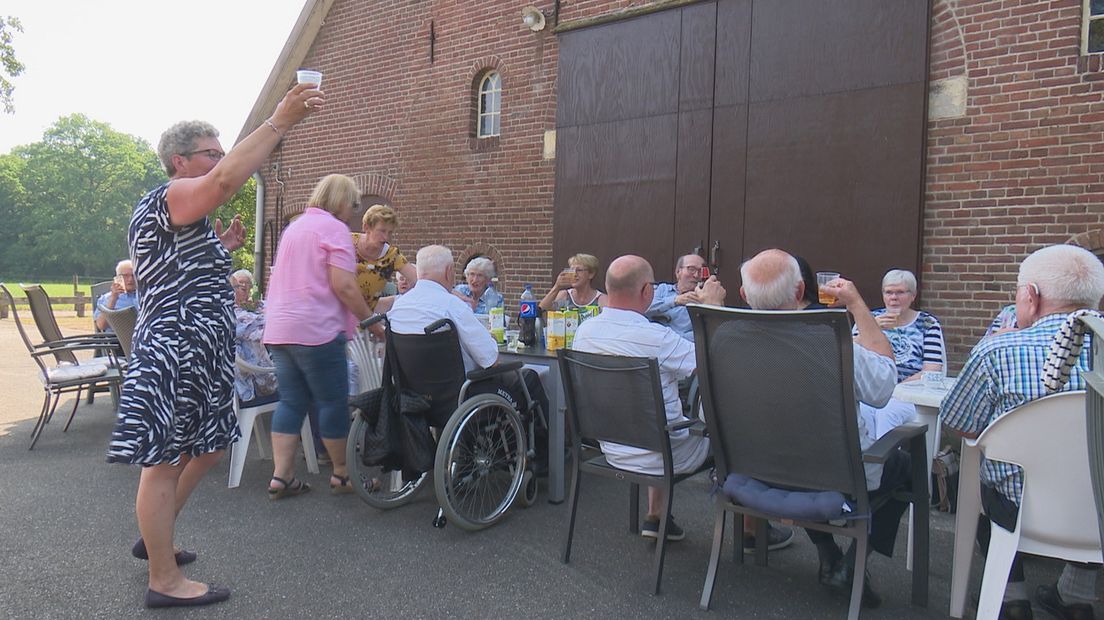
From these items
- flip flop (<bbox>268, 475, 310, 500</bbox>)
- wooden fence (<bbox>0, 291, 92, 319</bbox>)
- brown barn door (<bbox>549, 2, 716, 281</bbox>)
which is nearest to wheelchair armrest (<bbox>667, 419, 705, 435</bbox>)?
flip flop (<bbox>268, 475, 310, 500</bbox>)

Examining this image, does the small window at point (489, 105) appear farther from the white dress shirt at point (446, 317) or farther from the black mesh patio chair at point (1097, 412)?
the black mesh patio chair at point (1097, 412)

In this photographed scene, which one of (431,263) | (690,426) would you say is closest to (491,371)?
(431,263)

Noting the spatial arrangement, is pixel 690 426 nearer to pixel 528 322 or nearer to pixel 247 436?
pixel 528 322

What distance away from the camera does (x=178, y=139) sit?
2.73m

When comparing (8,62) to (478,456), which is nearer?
(478,456)

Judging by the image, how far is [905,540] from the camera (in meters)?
3.60

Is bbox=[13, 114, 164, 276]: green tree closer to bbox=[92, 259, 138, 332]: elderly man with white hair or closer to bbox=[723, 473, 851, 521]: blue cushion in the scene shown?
bbox=[92, 259, 138, 332]: elderly man with white hair

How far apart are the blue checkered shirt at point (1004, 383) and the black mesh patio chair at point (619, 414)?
0.96m

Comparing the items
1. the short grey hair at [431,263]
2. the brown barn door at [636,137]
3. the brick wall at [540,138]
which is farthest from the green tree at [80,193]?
the short grey hair at [431,263]

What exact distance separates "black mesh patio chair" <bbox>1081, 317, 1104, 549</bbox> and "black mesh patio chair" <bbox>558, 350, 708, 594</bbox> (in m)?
1.43

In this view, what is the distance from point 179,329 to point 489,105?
22.1 ft

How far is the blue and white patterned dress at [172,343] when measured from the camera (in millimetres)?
2578

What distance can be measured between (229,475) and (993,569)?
3906 mm

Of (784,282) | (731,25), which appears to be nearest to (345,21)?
(731,25)
